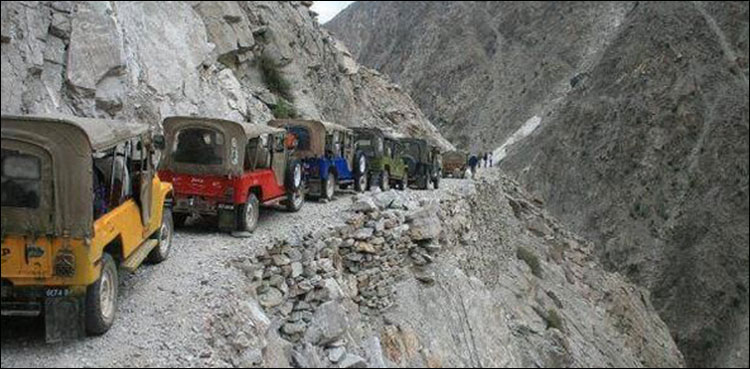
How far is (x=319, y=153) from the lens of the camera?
1641 centimetres

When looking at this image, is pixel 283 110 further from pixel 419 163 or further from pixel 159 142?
pixel 159 142

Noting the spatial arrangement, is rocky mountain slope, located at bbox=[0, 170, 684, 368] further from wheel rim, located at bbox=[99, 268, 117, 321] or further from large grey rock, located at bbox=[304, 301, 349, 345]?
wheel rim, located at bbox=[99, 268, 117, 321]

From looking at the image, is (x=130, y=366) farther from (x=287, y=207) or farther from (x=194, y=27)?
(x=194, y=27)

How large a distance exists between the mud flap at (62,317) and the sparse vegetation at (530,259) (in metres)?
19.3

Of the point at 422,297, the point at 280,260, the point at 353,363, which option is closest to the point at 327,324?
the point at 353,363

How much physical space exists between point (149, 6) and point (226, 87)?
3.86 meters

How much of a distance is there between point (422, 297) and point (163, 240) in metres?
5.04

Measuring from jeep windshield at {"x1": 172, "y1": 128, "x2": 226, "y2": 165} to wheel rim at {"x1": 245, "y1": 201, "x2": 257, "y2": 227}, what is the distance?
3.31ft

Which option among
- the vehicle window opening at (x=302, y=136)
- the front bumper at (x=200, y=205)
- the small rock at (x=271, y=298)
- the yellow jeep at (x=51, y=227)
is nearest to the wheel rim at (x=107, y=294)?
the yellow jeep at (x=51, y=227)

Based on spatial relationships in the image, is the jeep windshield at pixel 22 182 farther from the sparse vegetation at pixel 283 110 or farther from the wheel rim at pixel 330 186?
the sparse vegetation at pixel 283 110

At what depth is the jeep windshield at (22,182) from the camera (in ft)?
21.2

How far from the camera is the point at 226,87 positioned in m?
23.2

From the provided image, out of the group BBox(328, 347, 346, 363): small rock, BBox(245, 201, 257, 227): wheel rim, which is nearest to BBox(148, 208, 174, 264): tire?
BBox(245, 201, 257, 227): wheel rim

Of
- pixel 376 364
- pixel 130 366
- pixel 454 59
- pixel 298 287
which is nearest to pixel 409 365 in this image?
pixel 376 364
